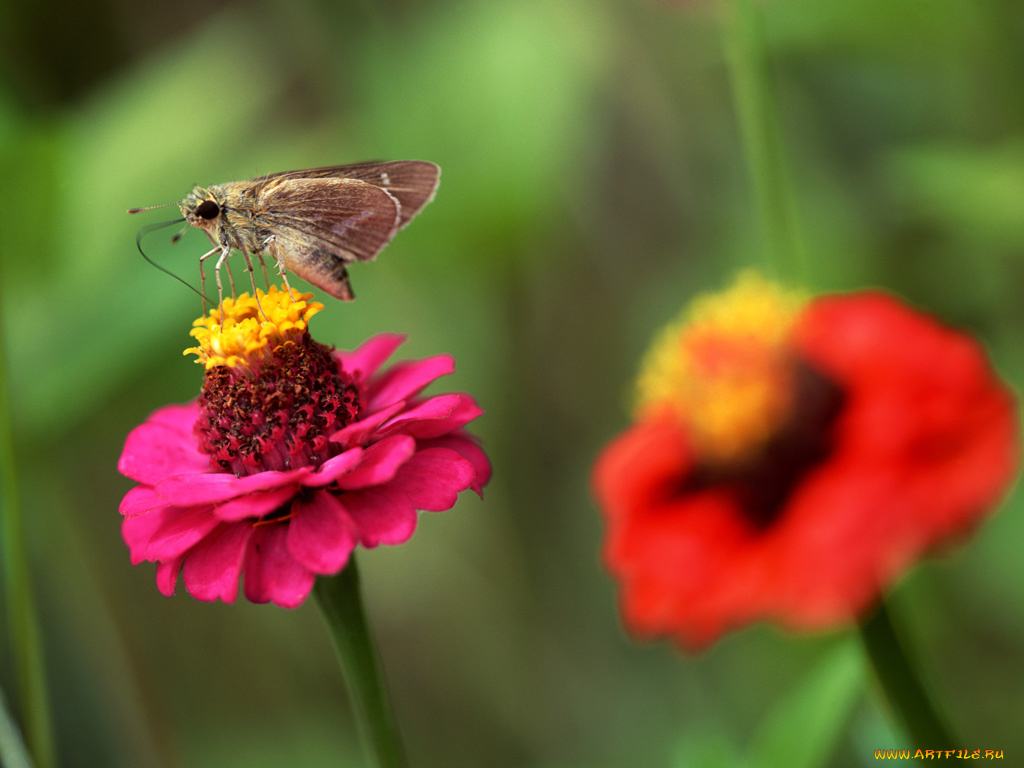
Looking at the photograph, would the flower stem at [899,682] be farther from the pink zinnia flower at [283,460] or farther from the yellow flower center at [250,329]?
the yellow flower center at [250,329]

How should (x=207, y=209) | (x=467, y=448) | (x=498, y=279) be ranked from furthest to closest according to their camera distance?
(x=498, y=279) < (x=207, y=209) < (x=467, y=448)

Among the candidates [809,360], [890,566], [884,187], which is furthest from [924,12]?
[890,566]

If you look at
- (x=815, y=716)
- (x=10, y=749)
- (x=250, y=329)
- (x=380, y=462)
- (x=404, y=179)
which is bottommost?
(x=815, y=716)

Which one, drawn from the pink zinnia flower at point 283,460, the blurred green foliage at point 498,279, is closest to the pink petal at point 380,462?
the pink zinnia flower at point 283,460

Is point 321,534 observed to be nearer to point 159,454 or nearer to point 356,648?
point 356,648

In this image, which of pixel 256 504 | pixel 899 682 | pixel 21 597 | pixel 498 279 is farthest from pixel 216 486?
pixel 498 279

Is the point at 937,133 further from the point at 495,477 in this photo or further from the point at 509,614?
the point at 509,614

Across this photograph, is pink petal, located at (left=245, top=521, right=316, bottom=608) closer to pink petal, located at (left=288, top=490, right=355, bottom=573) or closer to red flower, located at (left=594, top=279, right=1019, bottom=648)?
pink petal, located at (left=288, top=490, right=355, bottom=573)
